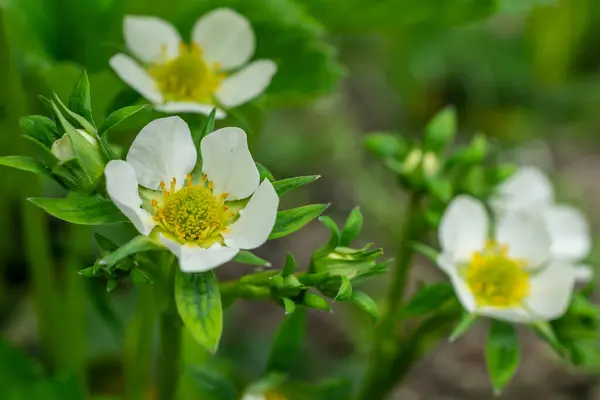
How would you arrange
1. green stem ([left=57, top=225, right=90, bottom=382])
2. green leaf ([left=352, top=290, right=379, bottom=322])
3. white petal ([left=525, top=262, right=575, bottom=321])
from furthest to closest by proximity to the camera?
green stem ([left=57, top=225, right=90, bottom=382])
white petal ([left=525, top=262, right=575, bottom=321])
green leaf ([left=352, top=290, right=379, bottom=322])

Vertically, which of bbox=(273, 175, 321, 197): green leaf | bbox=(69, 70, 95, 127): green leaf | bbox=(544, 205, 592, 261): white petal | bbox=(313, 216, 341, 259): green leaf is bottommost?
bbox=(544, 205, 592, 261): white petal

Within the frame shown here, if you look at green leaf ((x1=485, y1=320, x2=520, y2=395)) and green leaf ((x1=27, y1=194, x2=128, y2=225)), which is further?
green leaf ((x1=485, y1=320, x2=520, y2=395))


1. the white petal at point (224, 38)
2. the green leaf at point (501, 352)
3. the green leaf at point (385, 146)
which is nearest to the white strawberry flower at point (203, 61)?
the white petal at point (224, 38)

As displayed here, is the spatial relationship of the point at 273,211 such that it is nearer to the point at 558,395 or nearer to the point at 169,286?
the point at 169,286

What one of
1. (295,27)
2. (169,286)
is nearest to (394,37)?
(295,27)

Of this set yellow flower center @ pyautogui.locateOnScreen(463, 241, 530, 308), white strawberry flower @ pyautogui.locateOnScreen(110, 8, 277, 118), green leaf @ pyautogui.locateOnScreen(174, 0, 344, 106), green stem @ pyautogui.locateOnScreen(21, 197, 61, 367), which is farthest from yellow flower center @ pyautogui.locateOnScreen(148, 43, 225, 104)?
yellow flower center @ pyautogui.locateOnScreen(463, 241, 530, 308)

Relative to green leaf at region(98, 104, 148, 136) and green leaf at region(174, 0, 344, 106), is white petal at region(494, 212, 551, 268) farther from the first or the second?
green leaf at region(98, 104, 148, 136)

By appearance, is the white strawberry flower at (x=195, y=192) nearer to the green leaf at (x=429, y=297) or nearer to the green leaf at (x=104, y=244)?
the green leaf at (x=104, y=244)

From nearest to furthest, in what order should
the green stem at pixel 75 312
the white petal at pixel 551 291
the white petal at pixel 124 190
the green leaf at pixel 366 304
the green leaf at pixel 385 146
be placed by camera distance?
the white petal at pixel 124 190
the green leaf at pixel 366 304
the white petal at pixel 551 291
the green leaf at pixel 385 146
the green stem at pixel 75 312

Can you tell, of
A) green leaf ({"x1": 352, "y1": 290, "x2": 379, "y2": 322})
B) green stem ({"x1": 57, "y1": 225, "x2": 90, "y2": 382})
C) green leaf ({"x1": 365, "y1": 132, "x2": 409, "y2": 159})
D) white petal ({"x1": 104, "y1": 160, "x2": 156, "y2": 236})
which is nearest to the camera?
white petal ({"x1": 104, "y1": 160, "x2": 156, "y2": 236})
